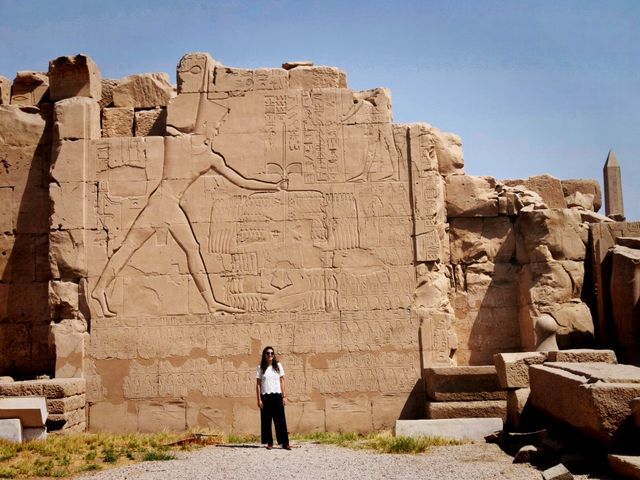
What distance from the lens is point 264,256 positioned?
11.7m

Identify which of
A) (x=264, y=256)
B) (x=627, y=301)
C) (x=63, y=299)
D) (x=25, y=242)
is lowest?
(x=627, y=301)

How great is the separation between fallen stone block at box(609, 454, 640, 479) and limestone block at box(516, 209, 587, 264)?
5858 millimetres

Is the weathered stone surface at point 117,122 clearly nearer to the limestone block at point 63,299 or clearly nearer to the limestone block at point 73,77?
the limestone block at point 73,77

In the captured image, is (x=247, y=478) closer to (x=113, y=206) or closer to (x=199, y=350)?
(x=199, y=350)

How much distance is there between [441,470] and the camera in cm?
761

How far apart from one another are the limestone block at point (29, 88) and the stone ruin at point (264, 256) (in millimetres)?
537

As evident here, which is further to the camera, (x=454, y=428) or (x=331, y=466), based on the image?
(x=454, y=428)

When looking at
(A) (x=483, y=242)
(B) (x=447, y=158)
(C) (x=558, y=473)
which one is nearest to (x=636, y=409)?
(C) (x=558, y=473)

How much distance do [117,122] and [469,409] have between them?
706 centimetres

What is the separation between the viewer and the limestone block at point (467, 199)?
40.9ft

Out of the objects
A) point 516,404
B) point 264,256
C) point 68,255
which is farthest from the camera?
point 68,255

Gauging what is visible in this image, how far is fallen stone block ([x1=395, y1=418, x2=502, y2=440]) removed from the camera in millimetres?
9656

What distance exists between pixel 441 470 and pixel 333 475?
1.06 m

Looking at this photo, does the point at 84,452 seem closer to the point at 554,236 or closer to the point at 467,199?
the point at 467,199
